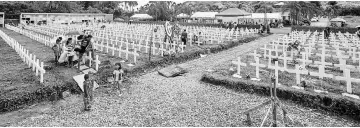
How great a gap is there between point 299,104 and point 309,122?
1.16 meters

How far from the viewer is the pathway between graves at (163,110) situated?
5520 millimetres

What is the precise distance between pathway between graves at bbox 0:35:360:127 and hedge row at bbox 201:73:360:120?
226 mm

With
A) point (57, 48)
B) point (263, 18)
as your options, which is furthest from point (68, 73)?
point (263, 18)

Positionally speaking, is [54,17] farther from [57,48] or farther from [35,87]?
[35,87]

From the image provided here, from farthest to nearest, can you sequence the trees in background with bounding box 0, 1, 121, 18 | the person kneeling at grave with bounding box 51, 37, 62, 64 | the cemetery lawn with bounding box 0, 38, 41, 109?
1. the trees in background with bounding box 0, 1, 121, 18
2. the person kneeling at grave with bounding box 51, 37, 62, 64
3. the cemetery lawn with bounding box 0, 38, 41, 109

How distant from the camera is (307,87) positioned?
7.43 m

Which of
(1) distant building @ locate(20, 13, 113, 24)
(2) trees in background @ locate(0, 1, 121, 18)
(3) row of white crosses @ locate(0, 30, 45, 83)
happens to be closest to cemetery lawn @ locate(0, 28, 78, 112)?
(3) row of white crosses @ locate(0, 30, 45, 83)

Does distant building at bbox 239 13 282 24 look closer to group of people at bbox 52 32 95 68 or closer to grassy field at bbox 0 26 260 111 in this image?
grassy field at bbox 0 26 260 111

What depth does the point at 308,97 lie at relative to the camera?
639 centimetres

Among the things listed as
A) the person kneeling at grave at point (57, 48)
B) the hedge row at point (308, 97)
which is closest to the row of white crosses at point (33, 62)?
the person kneeling at grave at point (57, 48)

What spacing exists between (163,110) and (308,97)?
378 centimetres

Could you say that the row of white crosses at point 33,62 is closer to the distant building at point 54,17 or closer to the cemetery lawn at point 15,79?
the cemetery lawn at point 15,79

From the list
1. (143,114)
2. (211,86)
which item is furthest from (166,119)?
Result: (211,86)

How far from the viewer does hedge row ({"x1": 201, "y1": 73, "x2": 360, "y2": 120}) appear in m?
5.74
